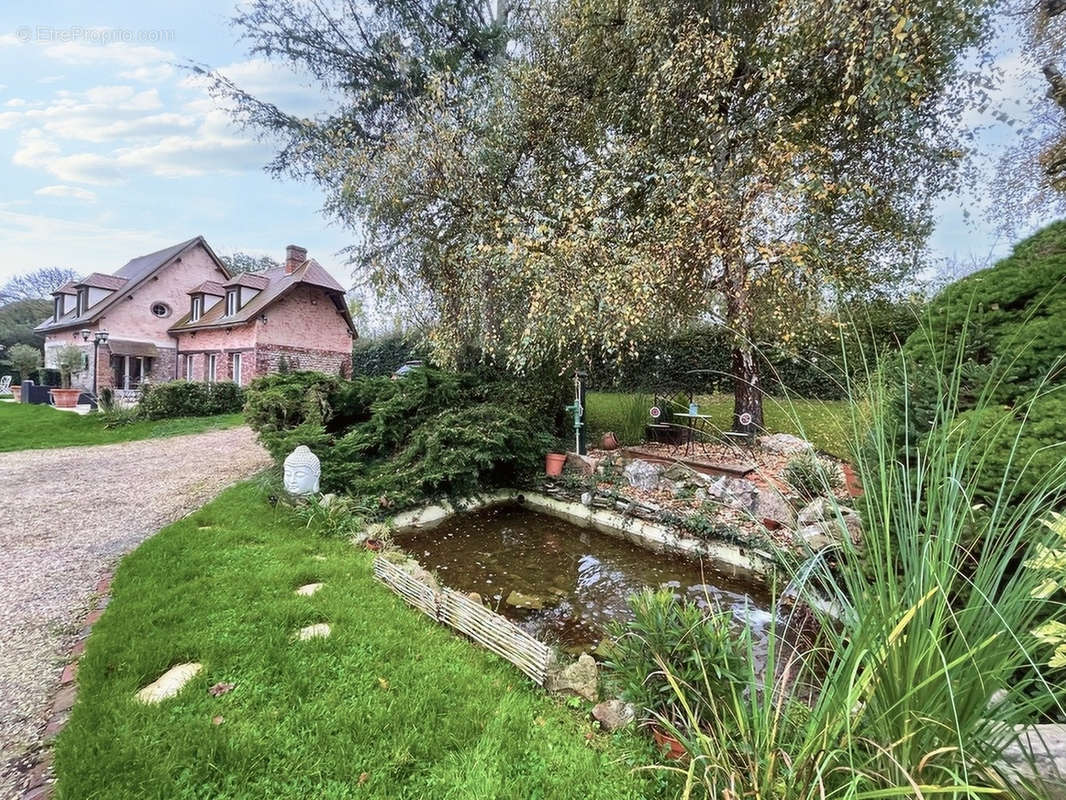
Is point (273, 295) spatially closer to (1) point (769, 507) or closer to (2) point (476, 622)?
(2) point (476, 622)

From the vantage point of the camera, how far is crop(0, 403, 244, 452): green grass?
31.7 feet

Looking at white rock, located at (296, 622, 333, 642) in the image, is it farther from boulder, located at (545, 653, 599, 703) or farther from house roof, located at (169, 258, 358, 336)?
house roof, located at (169, 258, 358, 336)

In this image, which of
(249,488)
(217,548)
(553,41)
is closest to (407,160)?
(553,41)

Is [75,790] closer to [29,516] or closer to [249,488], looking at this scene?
[249,488]

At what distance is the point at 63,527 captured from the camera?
4645 mm

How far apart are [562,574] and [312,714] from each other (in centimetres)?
243

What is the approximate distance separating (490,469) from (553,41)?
21.8 ft

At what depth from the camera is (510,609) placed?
3.53 meters

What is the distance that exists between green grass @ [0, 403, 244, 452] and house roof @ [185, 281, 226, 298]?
6.82 m

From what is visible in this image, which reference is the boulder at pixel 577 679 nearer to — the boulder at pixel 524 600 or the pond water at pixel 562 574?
the pond water at pixel 562 574

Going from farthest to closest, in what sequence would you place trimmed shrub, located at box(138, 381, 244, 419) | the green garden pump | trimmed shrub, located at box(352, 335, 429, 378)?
trimmed shrub, located at box(352, 335, 429, 378)
trimmed shrub, located at box(138, 381, 244, 419)
the green garden pump

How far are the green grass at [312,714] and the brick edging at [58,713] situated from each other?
0.07 meters

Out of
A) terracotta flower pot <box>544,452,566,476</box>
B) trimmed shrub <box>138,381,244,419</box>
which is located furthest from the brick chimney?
terracotta flower pot <box>544,452,566,476</box>

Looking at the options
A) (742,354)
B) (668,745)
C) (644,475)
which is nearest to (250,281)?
(644,475)
